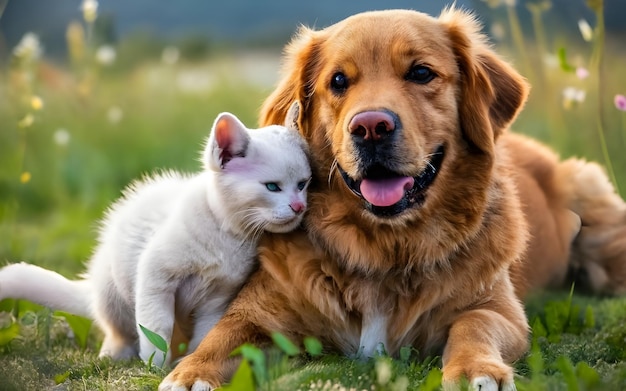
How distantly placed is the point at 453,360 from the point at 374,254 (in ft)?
1.83

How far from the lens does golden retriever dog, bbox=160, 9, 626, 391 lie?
3.10 m

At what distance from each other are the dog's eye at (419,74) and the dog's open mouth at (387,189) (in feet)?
0.94

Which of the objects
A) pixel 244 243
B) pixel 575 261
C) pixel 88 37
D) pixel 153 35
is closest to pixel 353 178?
pixel 244 243

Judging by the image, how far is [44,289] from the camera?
12.2 feet

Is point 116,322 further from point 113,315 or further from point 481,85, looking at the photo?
point 481,85

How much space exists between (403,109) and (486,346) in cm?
90

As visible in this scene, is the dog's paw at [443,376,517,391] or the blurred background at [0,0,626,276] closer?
the dog's paw at [443,376,517,391]

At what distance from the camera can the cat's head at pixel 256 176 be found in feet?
10.5

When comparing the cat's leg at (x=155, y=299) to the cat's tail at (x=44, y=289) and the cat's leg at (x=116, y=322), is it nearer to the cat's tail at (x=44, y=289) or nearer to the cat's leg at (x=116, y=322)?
the cat's leg at (x=116, y=322)

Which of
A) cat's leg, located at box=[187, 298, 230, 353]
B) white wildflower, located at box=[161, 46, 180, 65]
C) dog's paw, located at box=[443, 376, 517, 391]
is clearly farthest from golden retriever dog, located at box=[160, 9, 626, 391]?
white wildflower, located at box=[161, 46, 180, 65]

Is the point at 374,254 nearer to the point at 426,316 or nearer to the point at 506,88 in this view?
the point at 426,316

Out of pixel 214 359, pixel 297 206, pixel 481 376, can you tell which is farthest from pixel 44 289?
pixel 481 376

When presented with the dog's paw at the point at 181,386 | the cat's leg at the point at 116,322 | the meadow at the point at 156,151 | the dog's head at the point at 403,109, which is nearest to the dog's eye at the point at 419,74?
the dog's head at the point at 403,109

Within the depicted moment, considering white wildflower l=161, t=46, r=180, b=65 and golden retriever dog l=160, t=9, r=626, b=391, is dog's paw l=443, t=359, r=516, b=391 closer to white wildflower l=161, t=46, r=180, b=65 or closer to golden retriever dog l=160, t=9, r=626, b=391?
golden retriever dog l=160, t=9, r=626, b=391
